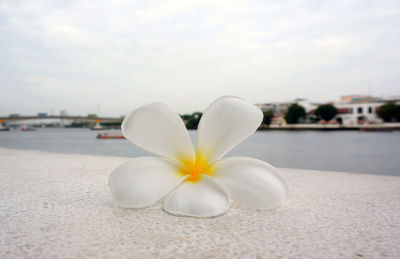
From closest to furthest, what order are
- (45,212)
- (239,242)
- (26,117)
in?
(239,242) → (45,212) → (26,117)

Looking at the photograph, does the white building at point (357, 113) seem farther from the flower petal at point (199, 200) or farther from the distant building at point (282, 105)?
the flower petal at point (199, 200)

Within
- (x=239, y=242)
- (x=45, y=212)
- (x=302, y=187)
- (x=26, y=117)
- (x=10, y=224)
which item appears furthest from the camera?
(x=26, y=117)

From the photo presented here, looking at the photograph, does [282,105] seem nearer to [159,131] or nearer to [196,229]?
[159,131]

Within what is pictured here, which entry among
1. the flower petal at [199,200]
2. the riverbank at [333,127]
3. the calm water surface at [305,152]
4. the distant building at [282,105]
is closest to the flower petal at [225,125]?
the flower petal at [199,200]

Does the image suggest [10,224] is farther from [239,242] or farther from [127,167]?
[239,242]

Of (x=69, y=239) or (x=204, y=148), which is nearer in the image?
(x=69, y=239)

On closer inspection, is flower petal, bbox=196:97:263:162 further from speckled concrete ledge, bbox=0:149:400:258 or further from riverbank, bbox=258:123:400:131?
riverbank, bbox=258:123:400:131

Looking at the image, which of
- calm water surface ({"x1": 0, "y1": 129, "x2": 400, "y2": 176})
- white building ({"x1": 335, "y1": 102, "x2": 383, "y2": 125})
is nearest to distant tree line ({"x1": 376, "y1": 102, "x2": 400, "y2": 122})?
calm water surface ({"x1": 0, "y1": 129, "x2": 400, "y2": 176})

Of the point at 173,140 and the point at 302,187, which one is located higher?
the point at 173,140

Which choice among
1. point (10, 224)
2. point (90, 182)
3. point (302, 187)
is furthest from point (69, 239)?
point (302, 187)
